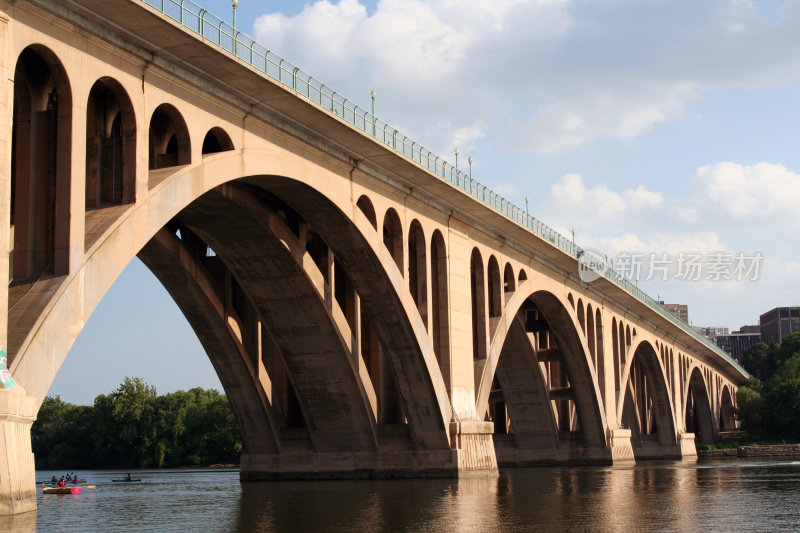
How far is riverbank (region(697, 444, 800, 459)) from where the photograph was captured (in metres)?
110

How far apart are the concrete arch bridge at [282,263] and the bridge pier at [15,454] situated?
5 centimetres

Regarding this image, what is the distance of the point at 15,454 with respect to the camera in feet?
70.1

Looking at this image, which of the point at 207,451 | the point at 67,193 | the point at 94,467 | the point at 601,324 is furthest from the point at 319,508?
the point at 94,467

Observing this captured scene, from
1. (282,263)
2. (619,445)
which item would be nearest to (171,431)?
(619,445)

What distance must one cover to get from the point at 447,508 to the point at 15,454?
556 inches

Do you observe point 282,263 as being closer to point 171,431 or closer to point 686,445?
point 686,445

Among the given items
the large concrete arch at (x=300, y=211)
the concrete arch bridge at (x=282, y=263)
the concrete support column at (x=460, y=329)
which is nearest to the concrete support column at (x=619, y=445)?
the concrete arch bridge at (x=282, y=263)

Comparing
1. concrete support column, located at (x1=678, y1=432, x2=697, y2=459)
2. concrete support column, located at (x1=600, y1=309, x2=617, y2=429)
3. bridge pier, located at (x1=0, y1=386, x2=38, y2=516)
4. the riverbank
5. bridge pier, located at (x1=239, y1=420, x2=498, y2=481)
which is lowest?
the riverbank

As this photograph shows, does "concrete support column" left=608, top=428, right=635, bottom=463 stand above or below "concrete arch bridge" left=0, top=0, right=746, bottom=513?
below

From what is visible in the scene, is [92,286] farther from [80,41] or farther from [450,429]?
[450,429]

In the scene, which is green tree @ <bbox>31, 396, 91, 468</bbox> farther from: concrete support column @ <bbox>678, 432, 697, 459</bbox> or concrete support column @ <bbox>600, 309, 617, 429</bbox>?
concrete support column @ <bbox>600, 309, 617, 429</bbox>

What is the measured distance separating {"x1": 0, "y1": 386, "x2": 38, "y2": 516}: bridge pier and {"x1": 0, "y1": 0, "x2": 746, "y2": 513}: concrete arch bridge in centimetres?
5

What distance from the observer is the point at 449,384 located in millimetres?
48156

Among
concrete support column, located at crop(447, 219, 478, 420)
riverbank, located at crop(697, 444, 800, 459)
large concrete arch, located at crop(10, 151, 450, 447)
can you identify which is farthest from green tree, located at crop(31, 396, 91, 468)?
large concrete arch, located at crop(10, 151, 450, 447)
